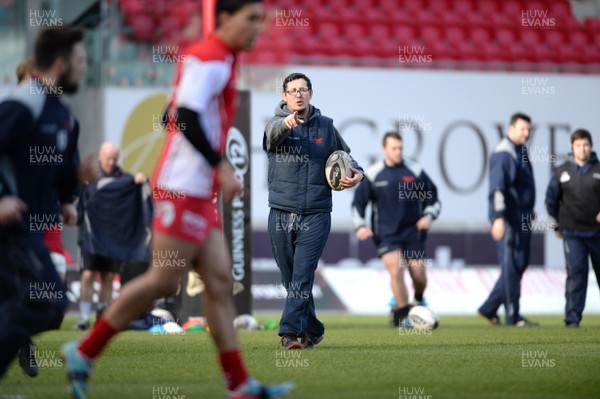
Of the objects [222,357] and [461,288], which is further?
[461,288]

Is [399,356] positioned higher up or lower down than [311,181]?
lower down

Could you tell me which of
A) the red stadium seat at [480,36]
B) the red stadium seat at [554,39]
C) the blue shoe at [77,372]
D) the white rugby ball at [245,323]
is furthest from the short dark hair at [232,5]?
the red stadium seat at [554,39]

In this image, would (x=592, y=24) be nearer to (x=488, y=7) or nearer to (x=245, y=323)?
(x=488, y=7)

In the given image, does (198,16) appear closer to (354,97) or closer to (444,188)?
(354,97)

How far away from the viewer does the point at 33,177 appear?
6066 mm

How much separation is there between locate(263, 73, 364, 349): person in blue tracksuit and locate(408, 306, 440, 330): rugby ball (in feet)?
10.5

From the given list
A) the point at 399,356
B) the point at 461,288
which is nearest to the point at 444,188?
the point at 461,288

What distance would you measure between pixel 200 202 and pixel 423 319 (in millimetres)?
7748

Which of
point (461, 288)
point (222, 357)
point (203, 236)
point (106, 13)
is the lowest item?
point (461, 288)

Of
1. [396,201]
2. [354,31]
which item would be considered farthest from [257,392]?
[354,31]

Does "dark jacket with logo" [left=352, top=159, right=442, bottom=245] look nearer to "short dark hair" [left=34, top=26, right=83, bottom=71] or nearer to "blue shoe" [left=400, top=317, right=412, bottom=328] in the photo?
"blue shoe" [left=400, top=317, right=412, bottom=328]

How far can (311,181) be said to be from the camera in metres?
10.2

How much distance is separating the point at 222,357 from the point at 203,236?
0.63 m

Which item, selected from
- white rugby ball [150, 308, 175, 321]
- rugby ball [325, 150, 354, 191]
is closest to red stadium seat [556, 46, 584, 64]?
white rugby ball [150, 308, 175, 321]
